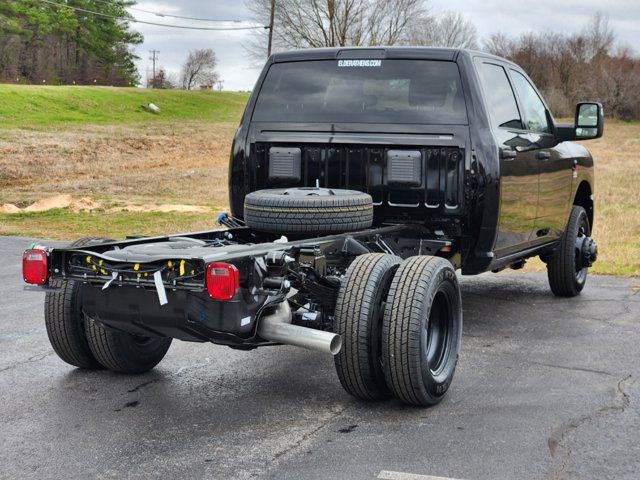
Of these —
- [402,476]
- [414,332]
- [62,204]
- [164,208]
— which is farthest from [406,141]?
[62,204]

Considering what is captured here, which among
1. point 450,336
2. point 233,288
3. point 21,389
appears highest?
point 233,288

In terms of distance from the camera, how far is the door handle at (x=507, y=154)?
628cm

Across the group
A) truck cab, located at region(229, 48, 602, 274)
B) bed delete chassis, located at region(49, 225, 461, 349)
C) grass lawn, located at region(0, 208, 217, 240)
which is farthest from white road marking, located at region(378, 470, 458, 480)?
grass lawn, located at region(0, 208, 217, 240)

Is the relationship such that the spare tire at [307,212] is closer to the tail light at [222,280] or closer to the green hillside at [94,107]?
the tail light at [222,280]

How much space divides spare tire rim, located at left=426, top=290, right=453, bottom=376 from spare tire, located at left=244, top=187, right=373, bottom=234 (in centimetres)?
74

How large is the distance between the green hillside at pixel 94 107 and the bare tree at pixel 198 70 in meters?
29.3

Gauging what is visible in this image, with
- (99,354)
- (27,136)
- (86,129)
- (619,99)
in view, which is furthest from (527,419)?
(619,99)

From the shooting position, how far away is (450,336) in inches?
210

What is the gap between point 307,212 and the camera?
17.7 feet

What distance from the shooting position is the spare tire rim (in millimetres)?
5219

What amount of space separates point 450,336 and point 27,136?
24.7 metres

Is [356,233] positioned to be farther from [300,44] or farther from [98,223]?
[300,44]

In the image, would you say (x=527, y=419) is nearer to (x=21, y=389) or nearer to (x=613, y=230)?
(x=21, y=389)

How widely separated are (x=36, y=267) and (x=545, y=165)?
14.4ft
